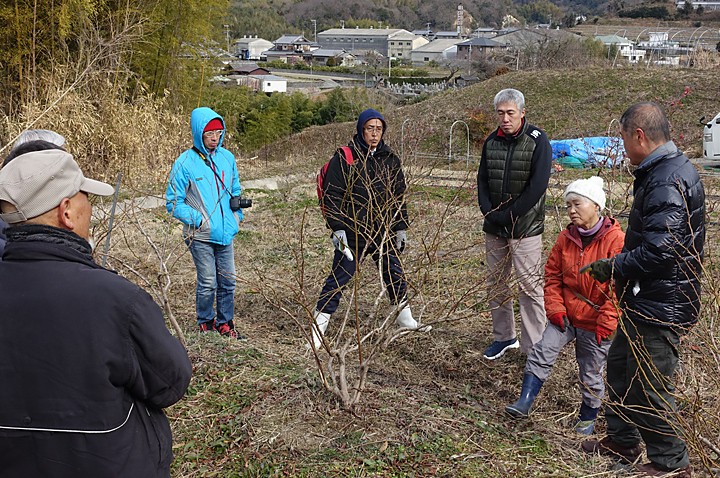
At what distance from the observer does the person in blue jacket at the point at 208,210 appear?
442cm

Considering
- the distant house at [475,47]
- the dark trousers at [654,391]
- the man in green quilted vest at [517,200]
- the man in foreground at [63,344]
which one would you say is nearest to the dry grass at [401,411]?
the dark trousers at [654,391]

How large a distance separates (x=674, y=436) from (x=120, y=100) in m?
9.79

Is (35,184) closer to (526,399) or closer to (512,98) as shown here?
(526,399)

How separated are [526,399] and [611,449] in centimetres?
45

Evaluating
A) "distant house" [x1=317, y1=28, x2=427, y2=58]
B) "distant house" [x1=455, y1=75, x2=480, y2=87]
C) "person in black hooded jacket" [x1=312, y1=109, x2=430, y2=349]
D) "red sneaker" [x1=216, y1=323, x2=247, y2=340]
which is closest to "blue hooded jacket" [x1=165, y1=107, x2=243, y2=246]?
"red sneaker" [x1=216, y1=323, x2=247, y2=340]

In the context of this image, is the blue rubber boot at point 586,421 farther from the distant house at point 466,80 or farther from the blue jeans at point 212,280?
the distant house at point 466,80

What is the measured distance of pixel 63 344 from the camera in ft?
5.59

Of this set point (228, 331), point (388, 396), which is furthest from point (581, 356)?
point (228, 331)

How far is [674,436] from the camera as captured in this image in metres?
2.88

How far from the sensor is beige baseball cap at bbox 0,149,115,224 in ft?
5.82

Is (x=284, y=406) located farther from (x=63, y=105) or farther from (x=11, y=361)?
(x=63, y=105)

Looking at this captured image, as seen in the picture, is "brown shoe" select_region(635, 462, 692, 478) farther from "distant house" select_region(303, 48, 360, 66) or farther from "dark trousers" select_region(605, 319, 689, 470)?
"distant house" select_region(303, 48, 360, 66)

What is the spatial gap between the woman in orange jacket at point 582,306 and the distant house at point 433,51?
8493 centimetres

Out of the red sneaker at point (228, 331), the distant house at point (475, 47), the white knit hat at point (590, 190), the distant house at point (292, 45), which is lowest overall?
the red sneaker at point (228, 331)
